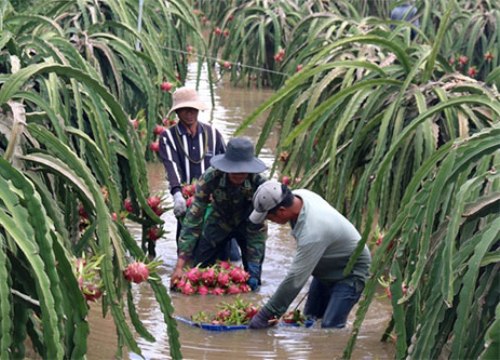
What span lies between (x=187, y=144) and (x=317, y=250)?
2.04m

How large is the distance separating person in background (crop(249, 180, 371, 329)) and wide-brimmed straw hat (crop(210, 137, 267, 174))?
1.95ft

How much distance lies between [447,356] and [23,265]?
1.62 metres

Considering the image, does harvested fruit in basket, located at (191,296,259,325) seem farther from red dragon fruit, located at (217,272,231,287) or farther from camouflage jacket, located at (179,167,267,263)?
camouflage jacket, located at (179,167,267,263)

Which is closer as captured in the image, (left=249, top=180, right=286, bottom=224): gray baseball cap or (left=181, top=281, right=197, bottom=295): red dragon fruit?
(left=249, top=180, right=286, bottom=224): gray baseball cap

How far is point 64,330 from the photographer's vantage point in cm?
452

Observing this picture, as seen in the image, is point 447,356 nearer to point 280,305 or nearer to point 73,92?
point 280,305

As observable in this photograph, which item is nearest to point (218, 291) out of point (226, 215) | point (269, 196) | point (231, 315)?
point (226, 215)

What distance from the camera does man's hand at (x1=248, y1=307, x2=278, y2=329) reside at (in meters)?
6.54

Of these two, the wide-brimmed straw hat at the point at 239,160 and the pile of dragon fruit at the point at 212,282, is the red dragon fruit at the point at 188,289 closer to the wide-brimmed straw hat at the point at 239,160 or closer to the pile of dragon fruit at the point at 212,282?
the pile of dragon fruit at the point at 212,282

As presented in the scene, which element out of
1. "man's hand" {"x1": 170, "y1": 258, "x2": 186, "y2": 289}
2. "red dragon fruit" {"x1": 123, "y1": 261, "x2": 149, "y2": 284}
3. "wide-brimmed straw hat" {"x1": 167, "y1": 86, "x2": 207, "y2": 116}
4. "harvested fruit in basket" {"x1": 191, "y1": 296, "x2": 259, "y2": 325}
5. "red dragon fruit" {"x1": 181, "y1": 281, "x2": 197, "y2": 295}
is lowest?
"red dragon fruit" {"x1": 181, "y1": 281, "x2": 197, "y2": 295}

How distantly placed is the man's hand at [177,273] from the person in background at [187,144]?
17.6 inches

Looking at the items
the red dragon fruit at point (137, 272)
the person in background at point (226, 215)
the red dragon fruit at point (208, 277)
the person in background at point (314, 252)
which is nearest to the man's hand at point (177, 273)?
the person in background at point (226, 215)

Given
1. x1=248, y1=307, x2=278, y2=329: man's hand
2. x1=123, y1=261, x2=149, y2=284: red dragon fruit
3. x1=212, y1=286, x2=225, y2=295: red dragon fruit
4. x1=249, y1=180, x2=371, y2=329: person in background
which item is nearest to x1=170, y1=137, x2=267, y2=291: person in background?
x1=212, y1=286, x2=225, y2=295: red dragon fruit

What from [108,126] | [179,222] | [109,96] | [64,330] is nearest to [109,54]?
[179,222]
